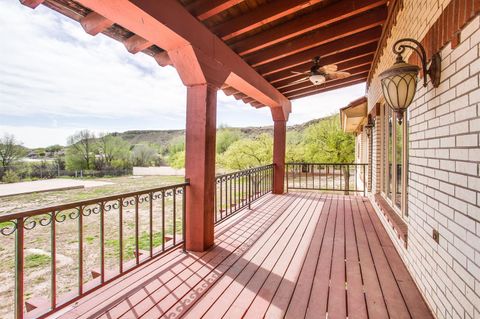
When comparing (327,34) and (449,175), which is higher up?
(327,34)

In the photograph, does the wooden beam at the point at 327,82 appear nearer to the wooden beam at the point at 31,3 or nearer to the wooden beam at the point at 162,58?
the wooden beam at the point at 162,58

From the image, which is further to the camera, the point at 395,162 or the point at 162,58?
the point at 395,162

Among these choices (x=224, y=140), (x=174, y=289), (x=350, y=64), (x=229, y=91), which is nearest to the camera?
(x=174, y=289)

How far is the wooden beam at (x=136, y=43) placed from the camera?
8.62 feet

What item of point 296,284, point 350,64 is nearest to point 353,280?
point 296,284

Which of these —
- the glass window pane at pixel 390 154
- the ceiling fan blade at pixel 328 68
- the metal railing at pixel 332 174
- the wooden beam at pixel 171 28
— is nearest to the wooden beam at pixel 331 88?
the metal railing at pixel 332 174

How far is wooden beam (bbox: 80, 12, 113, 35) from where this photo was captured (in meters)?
2.13

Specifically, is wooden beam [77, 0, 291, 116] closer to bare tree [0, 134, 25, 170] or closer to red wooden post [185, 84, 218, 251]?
red wooden post [185, 84, 218, 251]

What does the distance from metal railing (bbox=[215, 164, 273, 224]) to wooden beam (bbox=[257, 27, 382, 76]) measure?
2052 mm

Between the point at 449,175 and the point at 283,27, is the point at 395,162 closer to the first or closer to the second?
the point at 449,175

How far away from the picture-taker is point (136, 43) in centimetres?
266

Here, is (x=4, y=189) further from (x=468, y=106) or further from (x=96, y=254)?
(x=468, y=106)

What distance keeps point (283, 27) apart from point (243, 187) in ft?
12.2

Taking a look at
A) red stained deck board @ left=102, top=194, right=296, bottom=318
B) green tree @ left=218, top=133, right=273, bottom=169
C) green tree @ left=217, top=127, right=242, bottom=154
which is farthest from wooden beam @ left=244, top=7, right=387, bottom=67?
green tree @ left=217, top=127, right=242, bottom=154
